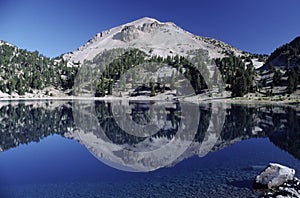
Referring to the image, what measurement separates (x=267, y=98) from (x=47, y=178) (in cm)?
7964

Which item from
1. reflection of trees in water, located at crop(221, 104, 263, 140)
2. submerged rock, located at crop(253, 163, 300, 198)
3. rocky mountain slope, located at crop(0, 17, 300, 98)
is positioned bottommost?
submerged rock, located at crop(253, 163, 300, 198)

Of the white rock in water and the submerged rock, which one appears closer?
the submerged rock

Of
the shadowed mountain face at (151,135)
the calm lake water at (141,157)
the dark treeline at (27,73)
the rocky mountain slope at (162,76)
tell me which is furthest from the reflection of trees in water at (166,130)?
the dark treeline at (27,73)

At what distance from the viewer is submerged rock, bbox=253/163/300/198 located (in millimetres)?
14684

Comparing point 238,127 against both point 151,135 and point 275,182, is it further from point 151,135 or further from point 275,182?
point 275,182

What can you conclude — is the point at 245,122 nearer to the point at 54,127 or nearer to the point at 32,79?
the point at 54,127

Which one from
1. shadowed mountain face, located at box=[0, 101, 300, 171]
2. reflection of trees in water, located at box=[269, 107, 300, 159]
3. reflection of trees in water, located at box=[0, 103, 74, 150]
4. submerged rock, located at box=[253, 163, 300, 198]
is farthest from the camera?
reflection of trees in water, located at box=[0, 103, 74, 150]

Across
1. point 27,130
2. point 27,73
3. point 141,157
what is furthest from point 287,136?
point 27,73

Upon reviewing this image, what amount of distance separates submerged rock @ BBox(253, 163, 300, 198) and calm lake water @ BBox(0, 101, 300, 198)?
62cm

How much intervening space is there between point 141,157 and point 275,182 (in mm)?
12579

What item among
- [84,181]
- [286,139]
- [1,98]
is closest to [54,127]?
[84,181]

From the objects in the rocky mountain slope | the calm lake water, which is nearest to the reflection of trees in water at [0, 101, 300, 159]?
the calm lake water

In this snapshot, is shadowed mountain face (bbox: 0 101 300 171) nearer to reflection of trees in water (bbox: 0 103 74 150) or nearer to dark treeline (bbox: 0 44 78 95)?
reflection of trees in water (bbox: 0 103 74 150)

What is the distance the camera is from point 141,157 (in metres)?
24.7
